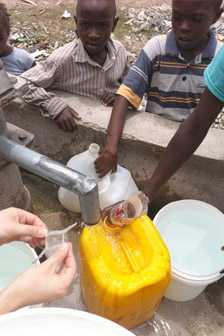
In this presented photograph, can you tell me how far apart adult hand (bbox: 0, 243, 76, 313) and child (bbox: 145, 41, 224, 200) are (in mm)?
653

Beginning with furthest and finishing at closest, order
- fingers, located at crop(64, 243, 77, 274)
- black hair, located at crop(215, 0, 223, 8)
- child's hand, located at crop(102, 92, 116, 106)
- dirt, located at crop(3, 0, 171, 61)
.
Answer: dirt, located at crop(3, 0, 171, 61) → child's hand, located at crop(102, 92, 116, 106) → black hair, located at crop(215, 0, 223, 8) → fingers, located at crop(64, 243, 77, 274)

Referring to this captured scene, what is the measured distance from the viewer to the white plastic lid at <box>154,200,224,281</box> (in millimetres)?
1685

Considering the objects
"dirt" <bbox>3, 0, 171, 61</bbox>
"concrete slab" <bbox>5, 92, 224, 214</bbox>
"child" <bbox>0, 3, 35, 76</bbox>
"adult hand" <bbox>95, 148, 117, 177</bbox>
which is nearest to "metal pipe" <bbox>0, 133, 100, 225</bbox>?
"adult hand" <bbox>95, 148, 117, 177</bbox>

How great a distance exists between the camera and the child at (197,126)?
1312 millimetres

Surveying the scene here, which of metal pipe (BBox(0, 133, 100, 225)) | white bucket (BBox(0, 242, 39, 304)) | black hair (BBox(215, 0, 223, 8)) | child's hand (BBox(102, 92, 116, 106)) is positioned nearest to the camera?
metal pipe (BBox(0, 133, 100, 225))

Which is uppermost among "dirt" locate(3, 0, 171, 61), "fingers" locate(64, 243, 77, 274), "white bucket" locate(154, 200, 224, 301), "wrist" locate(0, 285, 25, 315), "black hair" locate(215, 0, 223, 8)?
"black hair" locate(215, 0, 223, 8)

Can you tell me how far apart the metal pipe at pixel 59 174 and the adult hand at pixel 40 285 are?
145 millimetres

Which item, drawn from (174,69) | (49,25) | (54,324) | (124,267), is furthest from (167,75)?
(49,25)

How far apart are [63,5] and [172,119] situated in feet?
9.85

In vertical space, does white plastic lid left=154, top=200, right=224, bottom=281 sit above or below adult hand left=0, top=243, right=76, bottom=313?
below

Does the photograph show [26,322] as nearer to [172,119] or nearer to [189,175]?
[189,175]

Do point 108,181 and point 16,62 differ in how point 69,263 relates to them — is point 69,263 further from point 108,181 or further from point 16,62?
point 16,62

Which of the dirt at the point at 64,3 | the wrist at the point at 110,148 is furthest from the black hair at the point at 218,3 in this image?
the dirt at the point at 64,3

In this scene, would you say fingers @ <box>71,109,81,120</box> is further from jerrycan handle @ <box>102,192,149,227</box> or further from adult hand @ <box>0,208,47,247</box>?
adult hand @ <box>0,208,47,247</box>
